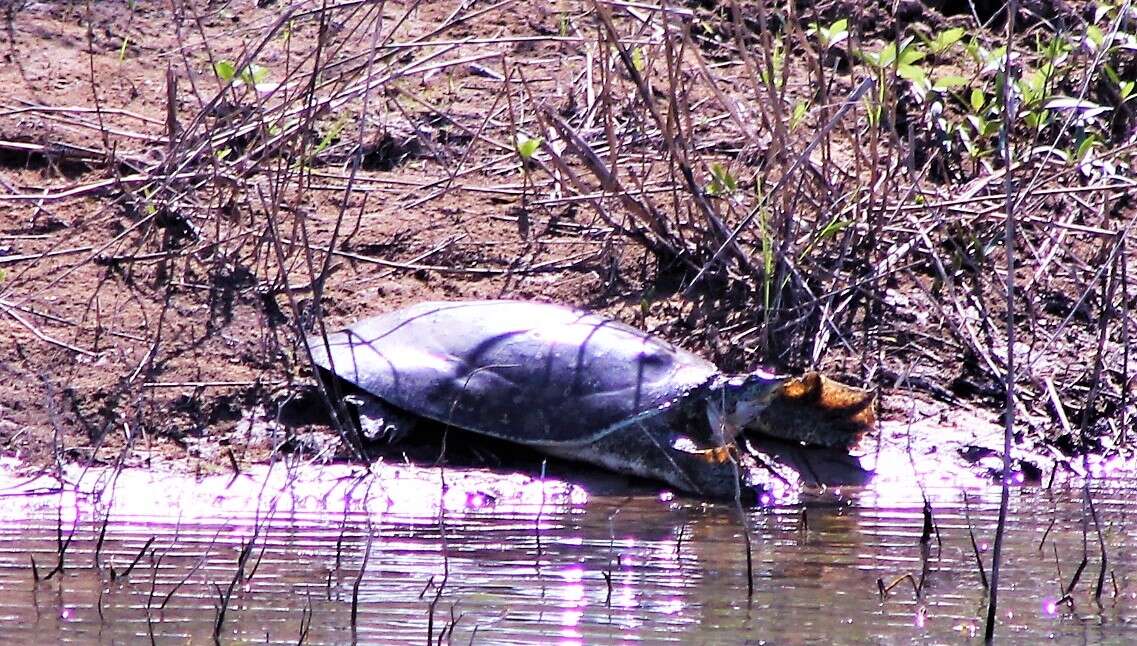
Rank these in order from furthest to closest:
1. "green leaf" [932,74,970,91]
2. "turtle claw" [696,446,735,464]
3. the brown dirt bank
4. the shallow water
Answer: "green leaf" [932,74,970,91]
the brown dirt bank
"turtle claw" [696,446,735,464]
the shallow water

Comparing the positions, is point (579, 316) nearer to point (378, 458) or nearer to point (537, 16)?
point (378, 458)

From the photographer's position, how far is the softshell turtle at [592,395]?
538 centimetres

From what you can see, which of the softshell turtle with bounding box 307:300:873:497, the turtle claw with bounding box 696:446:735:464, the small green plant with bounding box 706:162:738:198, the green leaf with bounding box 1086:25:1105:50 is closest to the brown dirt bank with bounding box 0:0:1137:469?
the small green plant with bounding box 706:162:738:198

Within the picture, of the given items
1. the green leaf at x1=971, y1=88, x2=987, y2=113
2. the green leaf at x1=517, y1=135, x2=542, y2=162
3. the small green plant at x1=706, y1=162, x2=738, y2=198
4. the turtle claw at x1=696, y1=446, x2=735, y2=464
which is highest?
the green leaf at x1=971, y1=88, x2=987, y2=113

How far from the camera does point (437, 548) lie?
4.49 m

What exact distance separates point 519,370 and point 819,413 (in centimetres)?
94

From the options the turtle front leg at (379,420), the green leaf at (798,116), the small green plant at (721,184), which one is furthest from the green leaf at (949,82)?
the turtle front leg at (379,420)

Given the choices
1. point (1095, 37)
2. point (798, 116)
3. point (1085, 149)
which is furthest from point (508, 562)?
point (1095, 37)

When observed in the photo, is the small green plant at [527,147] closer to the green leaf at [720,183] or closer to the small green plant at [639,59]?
the green leaf at [720,183]

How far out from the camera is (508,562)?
437 centimetres

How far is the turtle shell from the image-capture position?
540 centimetres

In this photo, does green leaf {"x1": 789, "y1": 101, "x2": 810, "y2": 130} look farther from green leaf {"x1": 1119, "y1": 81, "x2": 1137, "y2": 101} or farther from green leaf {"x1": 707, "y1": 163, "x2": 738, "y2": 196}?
green leaf {"x1": 1119, "y1": 81, "x2": 1137, "y2": 101}

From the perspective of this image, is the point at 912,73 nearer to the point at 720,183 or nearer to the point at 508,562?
the point at 720,183

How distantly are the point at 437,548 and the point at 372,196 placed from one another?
101 inches
